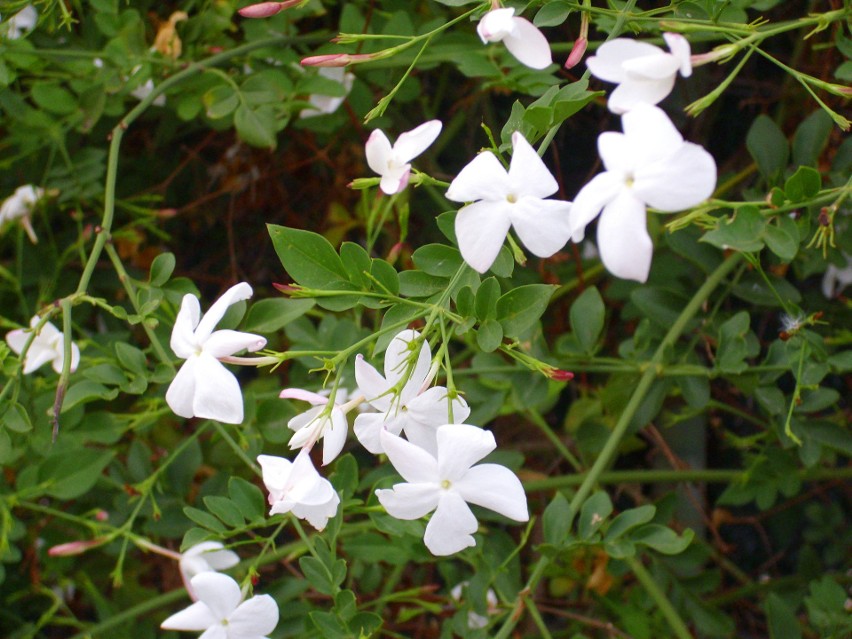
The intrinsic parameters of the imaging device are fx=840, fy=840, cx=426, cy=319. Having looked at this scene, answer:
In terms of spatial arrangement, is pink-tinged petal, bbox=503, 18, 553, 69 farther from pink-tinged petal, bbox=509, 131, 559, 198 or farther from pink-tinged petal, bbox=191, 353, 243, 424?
pink-tinged petal, bbox=191, 353, 243, 424

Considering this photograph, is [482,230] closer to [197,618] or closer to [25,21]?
[197,618]

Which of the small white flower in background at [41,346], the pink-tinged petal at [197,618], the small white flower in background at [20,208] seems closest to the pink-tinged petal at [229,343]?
the pink-tinged petal at [197,618]

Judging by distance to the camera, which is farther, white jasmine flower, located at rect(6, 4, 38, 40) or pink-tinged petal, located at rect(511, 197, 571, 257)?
white jasmine flower, located at rect(6, 4, 38, 40)

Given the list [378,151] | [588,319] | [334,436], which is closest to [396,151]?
[378,151]

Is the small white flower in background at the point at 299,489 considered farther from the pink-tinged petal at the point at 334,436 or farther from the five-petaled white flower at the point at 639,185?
the five-petaled white flower at the point at 639,185

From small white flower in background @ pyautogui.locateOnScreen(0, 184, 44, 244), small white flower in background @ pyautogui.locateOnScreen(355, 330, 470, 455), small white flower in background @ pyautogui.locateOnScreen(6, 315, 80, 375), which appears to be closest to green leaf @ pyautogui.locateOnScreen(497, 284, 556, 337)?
small white flower in background @ pyautogui.locateOnScreen(355, 330, 470, 455)

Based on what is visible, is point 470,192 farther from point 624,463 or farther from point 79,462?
point 624,463

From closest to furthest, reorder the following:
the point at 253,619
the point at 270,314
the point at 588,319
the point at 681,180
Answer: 1. the point at 681,180
2. the point at 253,619
3. the point at 270,314
4. the point at 588,319
